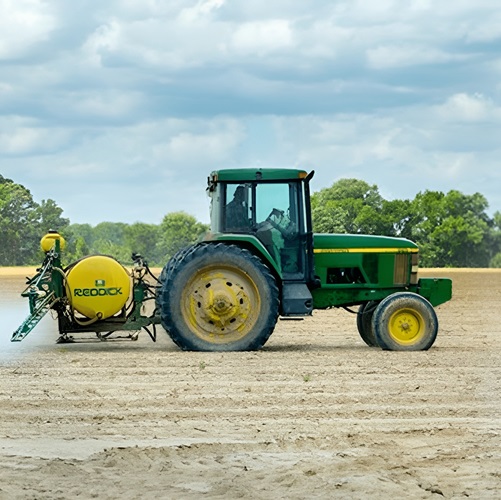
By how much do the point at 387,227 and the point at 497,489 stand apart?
205 ft

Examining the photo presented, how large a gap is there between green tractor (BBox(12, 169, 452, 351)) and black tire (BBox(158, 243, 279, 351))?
1 cm

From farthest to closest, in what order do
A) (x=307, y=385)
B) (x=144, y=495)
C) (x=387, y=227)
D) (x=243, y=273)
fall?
1. (x=387, y=227)
2. (x=243, y=273)
3. (x=307, y=385)
4. (x=144, y=495)

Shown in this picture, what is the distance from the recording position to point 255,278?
1542 centimetres

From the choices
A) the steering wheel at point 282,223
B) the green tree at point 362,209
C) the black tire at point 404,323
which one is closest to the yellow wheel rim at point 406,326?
the black tire at point 404,323

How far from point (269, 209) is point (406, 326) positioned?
2.51 meters

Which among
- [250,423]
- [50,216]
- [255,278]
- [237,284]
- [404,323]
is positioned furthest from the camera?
[50,216]

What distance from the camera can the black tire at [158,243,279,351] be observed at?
15422 millimetres

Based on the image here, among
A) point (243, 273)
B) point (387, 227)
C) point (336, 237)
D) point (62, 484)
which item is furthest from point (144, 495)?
point (387, 227)

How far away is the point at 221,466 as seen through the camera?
8.09m

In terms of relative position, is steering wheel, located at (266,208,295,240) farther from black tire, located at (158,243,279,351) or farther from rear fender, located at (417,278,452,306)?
rear fender, located at (417,278,452,306)

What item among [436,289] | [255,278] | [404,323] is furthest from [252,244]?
[436,289]

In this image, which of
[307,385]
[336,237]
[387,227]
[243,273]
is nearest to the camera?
[307,385]

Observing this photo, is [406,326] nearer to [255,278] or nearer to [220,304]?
[255,278]

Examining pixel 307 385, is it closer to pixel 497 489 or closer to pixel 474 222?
pixel 497 489
